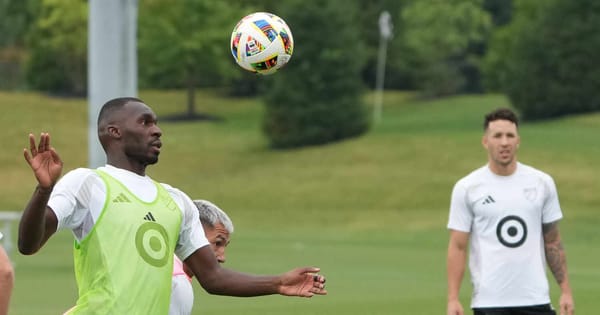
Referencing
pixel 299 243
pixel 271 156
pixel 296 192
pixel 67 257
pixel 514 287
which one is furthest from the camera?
pixel 271 156

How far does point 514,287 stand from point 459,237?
1.72ft

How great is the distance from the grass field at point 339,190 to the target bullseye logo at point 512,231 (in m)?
7.98

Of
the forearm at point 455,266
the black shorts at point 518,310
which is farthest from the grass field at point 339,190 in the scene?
the black shorts at point 518,310

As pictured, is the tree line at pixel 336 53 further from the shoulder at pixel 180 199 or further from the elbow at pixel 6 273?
the elbow at pixel 6 273

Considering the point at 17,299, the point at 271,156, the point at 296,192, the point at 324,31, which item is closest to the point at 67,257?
the point at 17,299

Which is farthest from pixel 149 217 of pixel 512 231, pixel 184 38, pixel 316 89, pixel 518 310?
pixel 184 38

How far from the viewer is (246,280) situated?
6723 millimetres

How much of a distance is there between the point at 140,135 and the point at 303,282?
991 mm

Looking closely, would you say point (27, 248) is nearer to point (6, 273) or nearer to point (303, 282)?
point (6, 273)

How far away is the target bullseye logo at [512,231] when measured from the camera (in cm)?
1027

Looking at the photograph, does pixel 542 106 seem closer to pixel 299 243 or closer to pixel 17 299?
pixel 299 243

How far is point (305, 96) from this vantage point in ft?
216

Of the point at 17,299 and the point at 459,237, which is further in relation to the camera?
the point at 17,299

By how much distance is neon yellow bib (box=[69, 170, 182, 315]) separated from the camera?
6.39 metres
